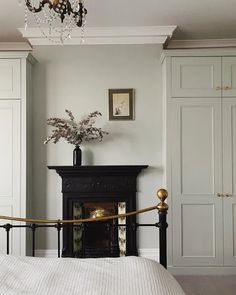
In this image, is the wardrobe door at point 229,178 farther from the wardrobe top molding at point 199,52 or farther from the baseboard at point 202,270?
the wardrobe top molding at point 199,52

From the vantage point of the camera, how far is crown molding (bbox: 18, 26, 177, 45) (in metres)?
4.21

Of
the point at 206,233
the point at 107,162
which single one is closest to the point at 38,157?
the point at 107,162

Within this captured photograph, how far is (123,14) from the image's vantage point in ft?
12.5

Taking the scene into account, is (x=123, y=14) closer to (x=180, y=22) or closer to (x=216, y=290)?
(x=180, y=22)

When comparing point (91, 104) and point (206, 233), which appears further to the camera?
point (91, 104)

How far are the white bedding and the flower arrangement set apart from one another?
229 cm

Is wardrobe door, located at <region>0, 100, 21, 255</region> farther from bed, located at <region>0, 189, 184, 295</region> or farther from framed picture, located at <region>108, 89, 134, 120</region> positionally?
bed, located at <region>0, 189, 184, 295</region>

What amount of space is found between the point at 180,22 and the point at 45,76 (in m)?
1.69

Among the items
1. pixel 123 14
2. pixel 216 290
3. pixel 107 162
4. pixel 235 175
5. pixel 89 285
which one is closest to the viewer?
pixel 89 285

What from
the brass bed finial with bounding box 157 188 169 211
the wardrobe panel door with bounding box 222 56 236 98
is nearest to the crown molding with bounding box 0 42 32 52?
the wardrobe panel door with bounding box 222 56 236 98

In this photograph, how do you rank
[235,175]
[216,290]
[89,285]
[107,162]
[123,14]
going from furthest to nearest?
[107,162] < [235,175] < [123,14] < [216,290] < [89,285]

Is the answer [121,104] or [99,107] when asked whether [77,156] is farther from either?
[121,104]

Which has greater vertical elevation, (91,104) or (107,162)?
(91,104)

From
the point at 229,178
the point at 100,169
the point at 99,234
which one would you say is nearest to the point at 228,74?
the point at 229,178
